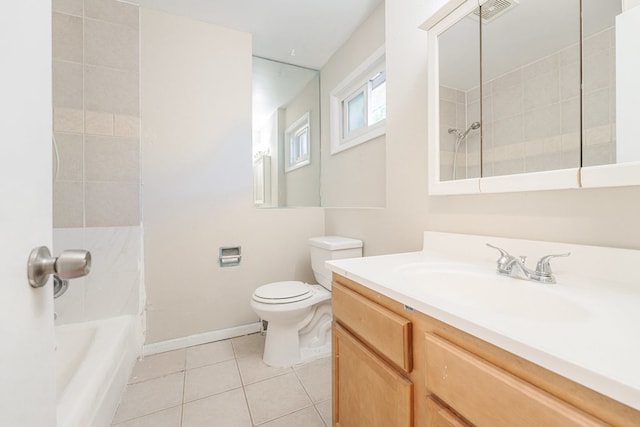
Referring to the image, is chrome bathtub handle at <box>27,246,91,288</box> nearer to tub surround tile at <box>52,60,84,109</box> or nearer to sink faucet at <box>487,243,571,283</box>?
sink faucet at <box>487,243,571,283</box>

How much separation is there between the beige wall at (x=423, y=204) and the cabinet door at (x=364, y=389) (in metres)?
0.67

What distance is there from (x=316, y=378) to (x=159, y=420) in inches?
31.9

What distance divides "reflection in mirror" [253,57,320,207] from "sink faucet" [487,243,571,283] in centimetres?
181

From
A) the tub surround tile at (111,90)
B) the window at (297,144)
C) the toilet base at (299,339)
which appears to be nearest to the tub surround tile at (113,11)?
the tub surround tile at (111,90)

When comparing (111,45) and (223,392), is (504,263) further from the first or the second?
(111,45)

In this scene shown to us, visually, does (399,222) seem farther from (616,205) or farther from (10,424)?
(10,424)

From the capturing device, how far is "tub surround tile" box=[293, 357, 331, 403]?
1454 millimetres

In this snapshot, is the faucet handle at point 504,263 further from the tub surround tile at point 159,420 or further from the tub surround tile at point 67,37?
the tub surround tile at point 67,37

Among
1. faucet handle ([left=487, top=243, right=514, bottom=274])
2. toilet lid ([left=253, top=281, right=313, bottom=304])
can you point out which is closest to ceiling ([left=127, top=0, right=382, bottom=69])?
faucet handle ([left=487, top=243, right=514, bottom=274])

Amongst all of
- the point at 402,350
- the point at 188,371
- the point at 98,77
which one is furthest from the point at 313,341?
the point at 98,77

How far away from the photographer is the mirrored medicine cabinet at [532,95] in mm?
759

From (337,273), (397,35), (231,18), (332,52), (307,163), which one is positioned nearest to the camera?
(337,273)

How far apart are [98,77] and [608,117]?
2524mm

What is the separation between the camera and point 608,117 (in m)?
0.78
